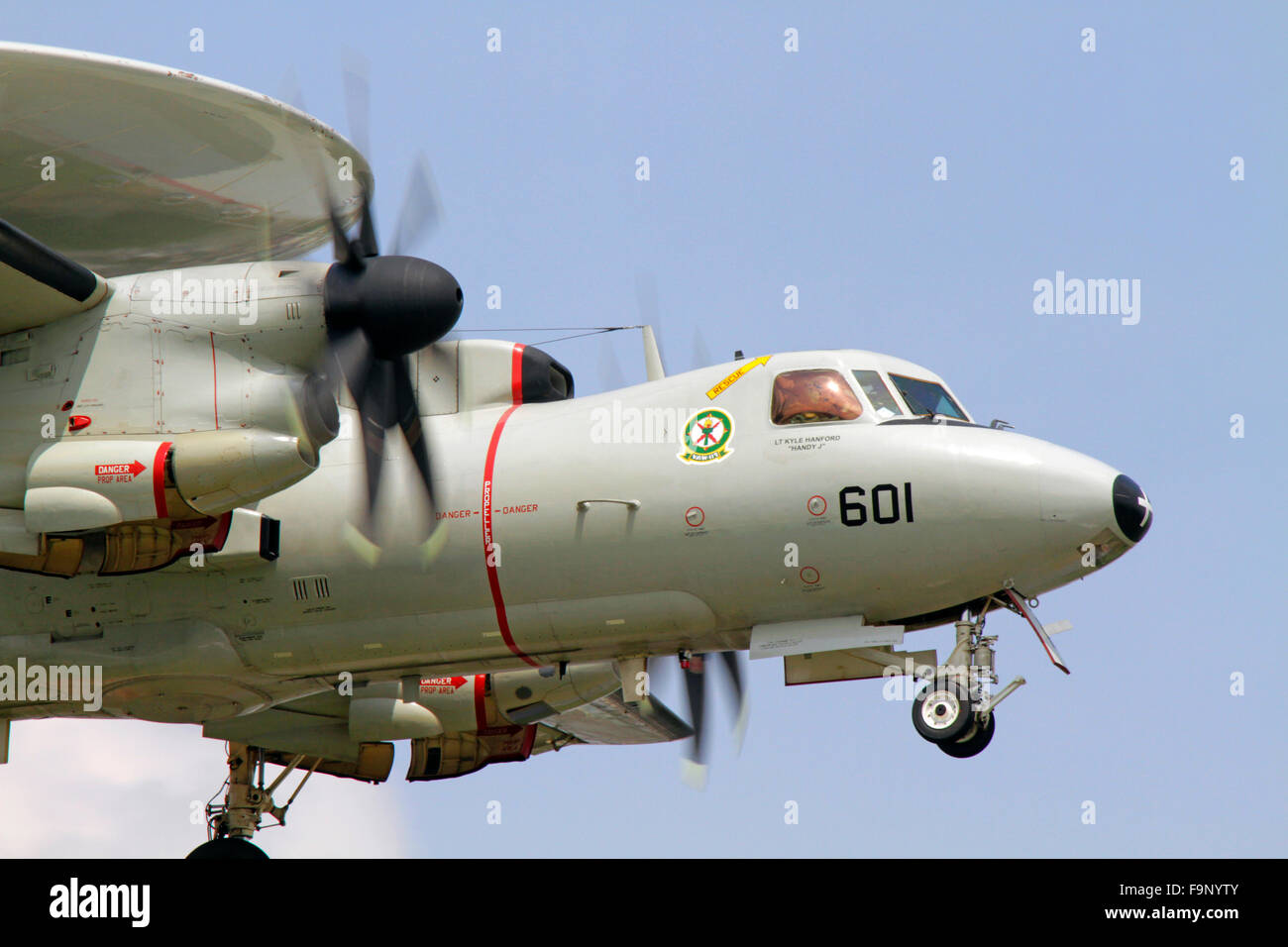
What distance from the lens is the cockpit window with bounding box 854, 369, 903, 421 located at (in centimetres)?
1609

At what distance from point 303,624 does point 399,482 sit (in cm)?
166

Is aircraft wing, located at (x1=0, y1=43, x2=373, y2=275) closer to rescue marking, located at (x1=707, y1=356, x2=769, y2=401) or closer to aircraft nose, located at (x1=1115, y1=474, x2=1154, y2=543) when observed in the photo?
rescue marking, located at (x1=707, y1=356, x2=769, y2=401)

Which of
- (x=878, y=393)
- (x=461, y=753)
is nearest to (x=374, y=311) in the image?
(x=878, y=393)

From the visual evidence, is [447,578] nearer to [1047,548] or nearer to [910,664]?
[910,664]

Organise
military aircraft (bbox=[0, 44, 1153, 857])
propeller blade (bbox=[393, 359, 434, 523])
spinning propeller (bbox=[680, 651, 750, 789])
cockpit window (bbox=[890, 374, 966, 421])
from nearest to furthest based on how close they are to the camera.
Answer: military aircraft (bbox=[0, 44, 1153, 857]), cockpit window (bbox=[890, 374, 966, 421]), propeller blade (bbox=[393, 359, 434, 523]), spinning propeller (bbox=[680, 651, 750, 789])

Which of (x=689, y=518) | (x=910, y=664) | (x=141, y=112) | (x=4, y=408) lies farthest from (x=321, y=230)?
(x=910, y=664)

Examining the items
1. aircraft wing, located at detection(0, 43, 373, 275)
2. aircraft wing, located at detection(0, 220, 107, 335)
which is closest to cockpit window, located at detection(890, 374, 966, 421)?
aircraft wing, located at detection(0, 43, 373, 275)

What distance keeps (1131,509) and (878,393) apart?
8.33 feet

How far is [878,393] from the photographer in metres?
16.3

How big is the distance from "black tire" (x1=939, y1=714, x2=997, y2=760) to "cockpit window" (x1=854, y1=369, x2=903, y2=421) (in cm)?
289

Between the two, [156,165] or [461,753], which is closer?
[156,165]

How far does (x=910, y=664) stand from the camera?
15703 millimetres

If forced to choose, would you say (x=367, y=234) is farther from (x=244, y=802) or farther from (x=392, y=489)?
(x=244, y=802)

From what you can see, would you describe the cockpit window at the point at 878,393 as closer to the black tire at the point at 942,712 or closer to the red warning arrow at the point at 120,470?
the black tire at the point at 942,712
